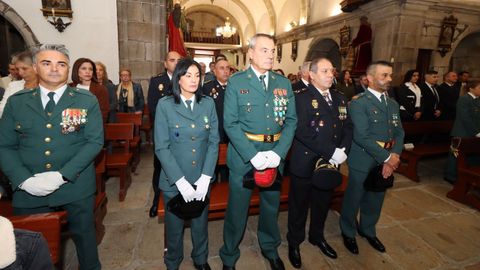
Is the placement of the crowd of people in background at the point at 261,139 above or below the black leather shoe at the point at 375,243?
above

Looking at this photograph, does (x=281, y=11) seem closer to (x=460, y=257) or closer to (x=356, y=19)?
(x=356, y=19)

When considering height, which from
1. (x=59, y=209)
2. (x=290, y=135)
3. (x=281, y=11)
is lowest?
(x=59, y=209)

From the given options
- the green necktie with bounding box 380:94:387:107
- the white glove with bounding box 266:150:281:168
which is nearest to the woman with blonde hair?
the white glove with bounding box 266:150:281:168

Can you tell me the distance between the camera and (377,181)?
8.61 ft

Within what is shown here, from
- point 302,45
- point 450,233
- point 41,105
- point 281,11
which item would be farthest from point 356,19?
point 41,105

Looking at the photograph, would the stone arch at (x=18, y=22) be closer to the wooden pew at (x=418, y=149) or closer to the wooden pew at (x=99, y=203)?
the wooden pew at (x=99, y=203)

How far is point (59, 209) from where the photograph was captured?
1916 mm

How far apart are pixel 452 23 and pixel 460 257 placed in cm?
768

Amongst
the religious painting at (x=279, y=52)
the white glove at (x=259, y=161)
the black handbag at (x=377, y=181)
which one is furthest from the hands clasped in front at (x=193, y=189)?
the religious painting at (x=279, y=52)

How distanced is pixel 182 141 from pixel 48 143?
0.93 meters

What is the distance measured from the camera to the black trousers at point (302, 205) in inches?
97.0

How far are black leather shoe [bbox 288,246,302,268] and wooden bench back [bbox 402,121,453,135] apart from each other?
383 cm

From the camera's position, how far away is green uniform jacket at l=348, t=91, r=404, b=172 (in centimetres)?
262

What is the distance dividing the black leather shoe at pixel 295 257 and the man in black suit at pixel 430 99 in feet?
17.3
